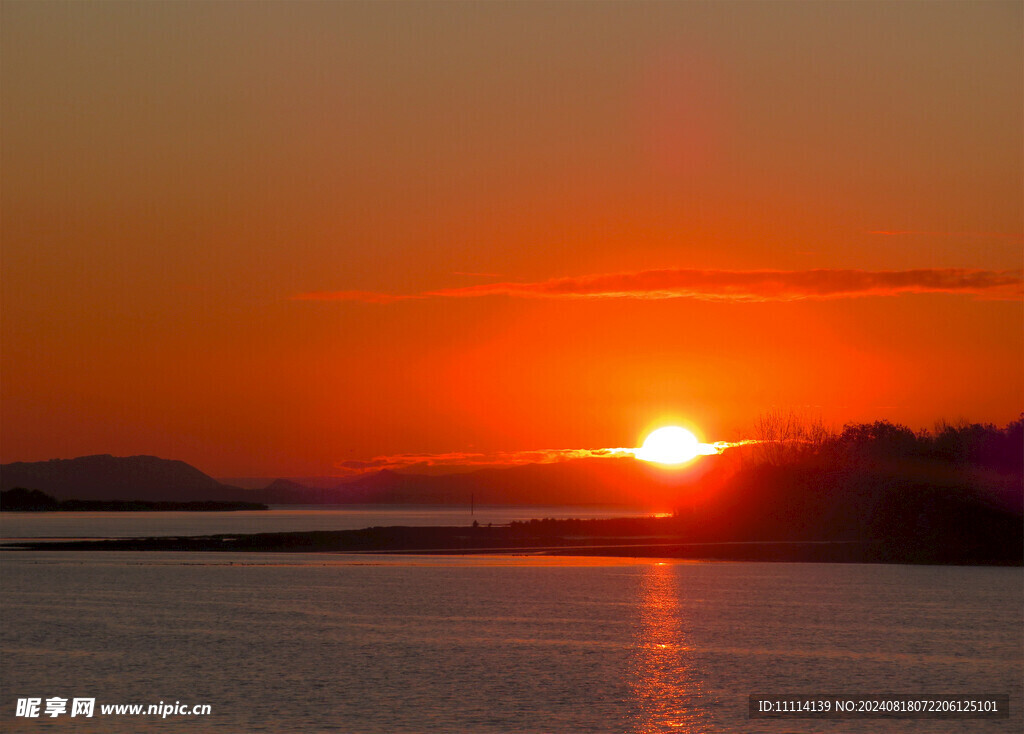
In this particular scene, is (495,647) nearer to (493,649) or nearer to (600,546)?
(493,649)

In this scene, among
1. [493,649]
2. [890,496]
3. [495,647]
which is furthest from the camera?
[890,496]

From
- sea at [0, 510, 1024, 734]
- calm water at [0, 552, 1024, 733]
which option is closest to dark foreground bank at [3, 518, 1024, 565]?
sea at [0, 510, 1024, 734]

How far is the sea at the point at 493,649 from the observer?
1225 inches

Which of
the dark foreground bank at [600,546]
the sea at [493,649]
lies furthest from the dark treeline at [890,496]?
the sea at [493,649]

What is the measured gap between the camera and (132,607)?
5700 cm

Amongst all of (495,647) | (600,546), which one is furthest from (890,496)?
(495,647)

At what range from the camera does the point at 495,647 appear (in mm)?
43562

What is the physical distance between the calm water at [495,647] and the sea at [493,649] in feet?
0.42

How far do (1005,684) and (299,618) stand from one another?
29970 millimetres

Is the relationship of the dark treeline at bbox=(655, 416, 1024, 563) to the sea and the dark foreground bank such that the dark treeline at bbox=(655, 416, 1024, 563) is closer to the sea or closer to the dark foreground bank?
the dark foreground bank

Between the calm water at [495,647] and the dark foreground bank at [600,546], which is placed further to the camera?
the dark foreground bank at [600,546]

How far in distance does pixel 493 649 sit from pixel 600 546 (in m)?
73.1

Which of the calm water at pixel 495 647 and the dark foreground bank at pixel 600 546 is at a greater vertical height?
the dark foreground bank at pixel 600 546

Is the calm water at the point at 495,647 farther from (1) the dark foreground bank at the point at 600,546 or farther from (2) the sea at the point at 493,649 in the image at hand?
(1) the dark foreground bank at the point at 600,546
